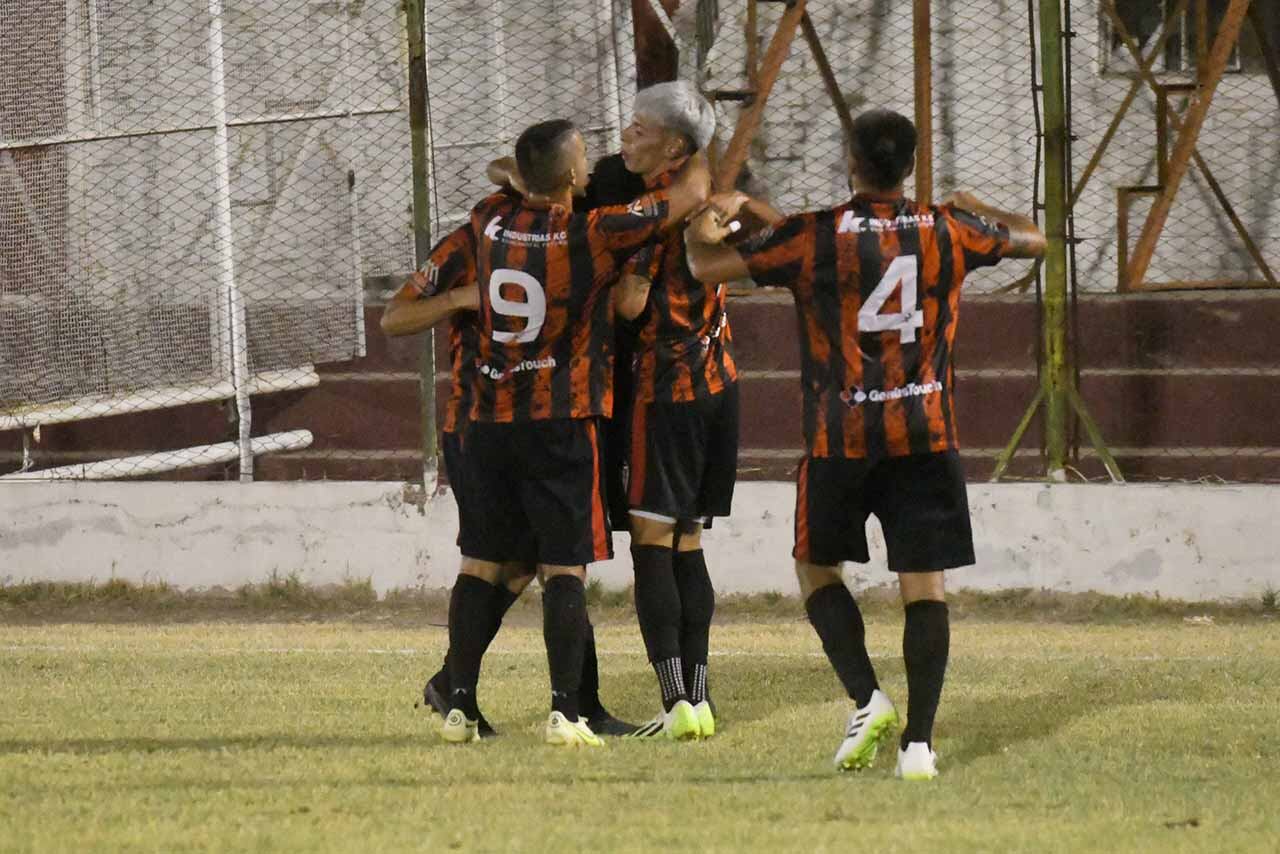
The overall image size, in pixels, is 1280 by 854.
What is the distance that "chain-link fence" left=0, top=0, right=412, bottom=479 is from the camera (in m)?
11.7

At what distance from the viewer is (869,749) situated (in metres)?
5.03

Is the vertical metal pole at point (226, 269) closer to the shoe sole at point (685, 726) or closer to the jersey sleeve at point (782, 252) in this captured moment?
the shoe sole at point (685, 726)

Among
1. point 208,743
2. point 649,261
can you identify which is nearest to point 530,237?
point 649,261

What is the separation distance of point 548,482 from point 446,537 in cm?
437

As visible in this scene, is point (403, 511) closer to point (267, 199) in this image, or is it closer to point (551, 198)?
point (267, 199)

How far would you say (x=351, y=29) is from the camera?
12891mm

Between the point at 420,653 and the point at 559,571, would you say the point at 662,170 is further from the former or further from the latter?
the point at 420,653

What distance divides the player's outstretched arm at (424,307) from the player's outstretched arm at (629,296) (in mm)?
388

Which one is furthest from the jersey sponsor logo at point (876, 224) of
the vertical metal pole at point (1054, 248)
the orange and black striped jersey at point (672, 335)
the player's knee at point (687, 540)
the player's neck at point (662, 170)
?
the vertical metal pole at point (1054, 248)

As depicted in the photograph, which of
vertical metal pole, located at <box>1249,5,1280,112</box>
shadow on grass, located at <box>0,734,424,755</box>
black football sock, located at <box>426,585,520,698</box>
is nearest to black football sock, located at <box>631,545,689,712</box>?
black football sock, located at <box>426,585,520,698</box>

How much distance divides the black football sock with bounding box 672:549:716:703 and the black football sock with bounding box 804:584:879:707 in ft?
2.22

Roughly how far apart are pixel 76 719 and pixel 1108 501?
518cm

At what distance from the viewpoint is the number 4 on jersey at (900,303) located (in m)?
4.98

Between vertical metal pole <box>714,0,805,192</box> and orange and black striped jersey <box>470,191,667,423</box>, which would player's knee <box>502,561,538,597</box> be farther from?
vertical metal pole <box>714,0,805,192</box>
